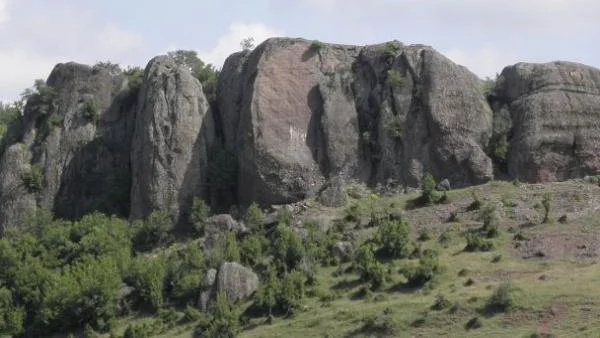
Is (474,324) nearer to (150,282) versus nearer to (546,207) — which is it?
(546,207)

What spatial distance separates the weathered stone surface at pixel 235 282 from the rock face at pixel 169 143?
10.4 m

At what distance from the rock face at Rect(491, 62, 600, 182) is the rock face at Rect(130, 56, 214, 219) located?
50.8ft

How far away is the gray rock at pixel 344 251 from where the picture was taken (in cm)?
6581

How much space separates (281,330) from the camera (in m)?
59.9

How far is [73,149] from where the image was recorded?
79.4 m

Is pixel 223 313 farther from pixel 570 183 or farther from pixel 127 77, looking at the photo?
pixel 127 77

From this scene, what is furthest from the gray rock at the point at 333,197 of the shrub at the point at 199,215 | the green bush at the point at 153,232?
the green bush at the point at 153,232

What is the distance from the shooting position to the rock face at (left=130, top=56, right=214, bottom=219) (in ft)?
243

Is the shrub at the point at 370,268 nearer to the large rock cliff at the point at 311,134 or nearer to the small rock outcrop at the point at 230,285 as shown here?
the small rock outcrop at the point at 230,285

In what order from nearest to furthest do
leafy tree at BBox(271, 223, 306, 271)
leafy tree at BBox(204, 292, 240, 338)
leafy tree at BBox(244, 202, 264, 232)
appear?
leafy tree at BBox(204, 292, 240, 338) < leafy tree at BBox(271, 223, 306, 271) < leafy tree at BBox(244, 202, 264, 232)

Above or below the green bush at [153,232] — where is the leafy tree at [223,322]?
below

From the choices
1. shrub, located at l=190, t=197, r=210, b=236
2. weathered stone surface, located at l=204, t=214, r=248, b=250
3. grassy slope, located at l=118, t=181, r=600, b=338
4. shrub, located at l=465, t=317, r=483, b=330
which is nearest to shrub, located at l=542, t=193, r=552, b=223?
grassy slope, located at l=118, t=181, r=600, b=338

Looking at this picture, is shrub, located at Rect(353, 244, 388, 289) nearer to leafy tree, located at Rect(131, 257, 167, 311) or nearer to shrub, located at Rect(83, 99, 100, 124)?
leafy tree, located at Rect(131, 257, 167, 311)

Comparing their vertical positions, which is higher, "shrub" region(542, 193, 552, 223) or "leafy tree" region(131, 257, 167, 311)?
"shrub" region(542, 193, 552, 223)
